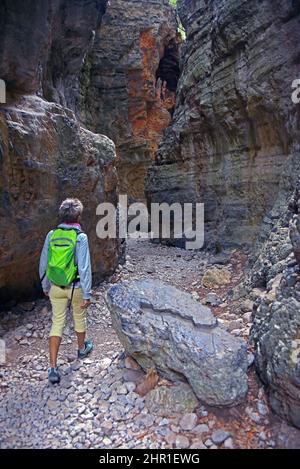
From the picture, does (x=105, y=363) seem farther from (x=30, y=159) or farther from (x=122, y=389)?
(x=30, y=159)

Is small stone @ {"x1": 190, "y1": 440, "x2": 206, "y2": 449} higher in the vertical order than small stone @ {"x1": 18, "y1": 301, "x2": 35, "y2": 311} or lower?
lower

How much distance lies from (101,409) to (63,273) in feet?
5.05

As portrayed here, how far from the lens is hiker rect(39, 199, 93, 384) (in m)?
3.86

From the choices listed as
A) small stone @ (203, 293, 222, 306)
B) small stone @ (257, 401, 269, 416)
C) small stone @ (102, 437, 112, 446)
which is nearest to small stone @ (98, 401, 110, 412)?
small stone @ (102, 437, 112, 446)

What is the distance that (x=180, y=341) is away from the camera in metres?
3.42

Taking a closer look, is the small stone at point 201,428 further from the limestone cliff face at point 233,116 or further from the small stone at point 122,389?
the limestone cliff face at point 233,116

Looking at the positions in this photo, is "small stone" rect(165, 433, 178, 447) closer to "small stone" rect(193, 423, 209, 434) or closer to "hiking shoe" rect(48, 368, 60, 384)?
"small stone" rect(193, 423, 209, 434)

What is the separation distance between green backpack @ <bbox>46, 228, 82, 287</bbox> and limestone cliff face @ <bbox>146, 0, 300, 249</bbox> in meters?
5.78

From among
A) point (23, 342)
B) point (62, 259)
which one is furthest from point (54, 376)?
point (23, 342)

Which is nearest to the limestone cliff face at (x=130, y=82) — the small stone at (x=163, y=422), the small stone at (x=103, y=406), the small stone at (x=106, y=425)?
the small stone at (x=103, y=406)

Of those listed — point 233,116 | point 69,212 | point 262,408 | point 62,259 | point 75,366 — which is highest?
point 233,116

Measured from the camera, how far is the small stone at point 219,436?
2.80m

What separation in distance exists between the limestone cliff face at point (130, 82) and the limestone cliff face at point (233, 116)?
8283 mm
